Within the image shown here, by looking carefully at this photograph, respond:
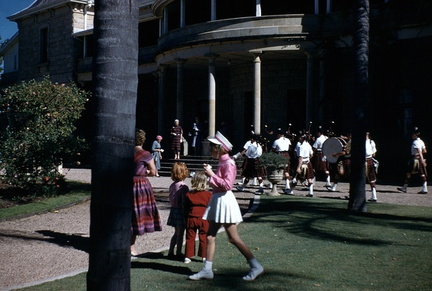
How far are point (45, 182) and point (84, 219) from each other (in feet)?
11.0

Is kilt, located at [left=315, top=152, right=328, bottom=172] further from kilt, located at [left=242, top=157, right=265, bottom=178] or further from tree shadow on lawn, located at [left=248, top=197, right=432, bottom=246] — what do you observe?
tree shadow on lawn, located at [left=248, top=197, right=432, bottom=246]

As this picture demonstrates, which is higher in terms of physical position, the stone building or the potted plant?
the stone building

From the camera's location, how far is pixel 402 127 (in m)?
18.7

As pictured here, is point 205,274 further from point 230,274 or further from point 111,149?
point 111,149

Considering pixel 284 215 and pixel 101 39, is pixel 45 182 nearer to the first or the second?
pixel 284 215

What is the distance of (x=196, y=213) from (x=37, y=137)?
824cm

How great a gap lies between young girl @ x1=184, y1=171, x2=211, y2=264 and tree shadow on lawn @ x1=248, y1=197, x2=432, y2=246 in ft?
7.88

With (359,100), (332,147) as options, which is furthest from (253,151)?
(359,100)

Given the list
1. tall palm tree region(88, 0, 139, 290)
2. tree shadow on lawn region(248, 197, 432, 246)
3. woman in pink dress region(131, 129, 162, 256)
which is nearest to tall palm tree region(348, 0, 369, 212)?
tree shadow on lawn region(248, 197, 432, 246)

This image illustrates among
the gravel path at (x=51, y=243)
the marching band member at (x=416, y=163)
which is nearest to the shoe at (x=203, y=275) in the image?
the gravel path at (x=51, y=243)

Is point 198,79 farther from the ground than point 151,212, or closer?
farther from the ground

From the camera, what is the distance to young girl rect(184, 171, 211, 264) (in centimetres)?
641

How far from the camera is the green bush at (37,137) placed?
12945 mm

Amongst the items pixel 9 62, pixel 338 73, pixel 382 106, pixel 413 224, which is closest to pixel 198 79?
pixel 338 73
